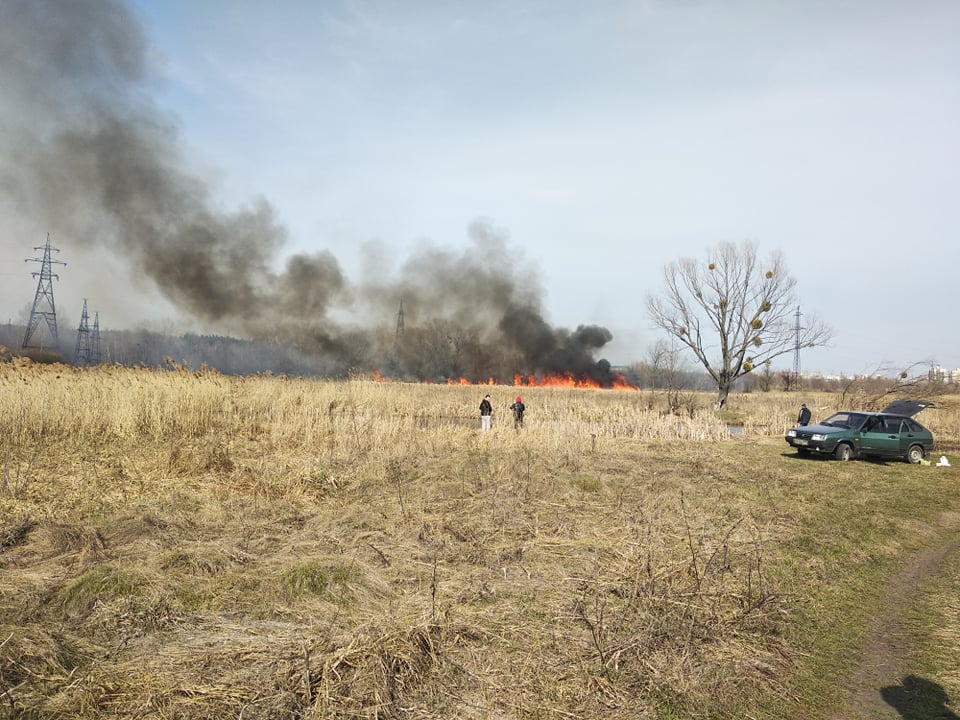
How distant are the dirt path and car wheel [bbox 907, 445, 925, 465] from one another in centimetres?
1578

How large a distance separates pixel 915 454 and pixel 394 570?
66.1 ft

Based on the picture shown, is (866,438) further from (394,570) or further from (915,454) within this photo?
(394,570)

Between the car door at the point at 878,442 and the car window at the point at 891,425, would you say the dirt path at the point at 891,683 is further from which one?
the car window at the point at 891,425

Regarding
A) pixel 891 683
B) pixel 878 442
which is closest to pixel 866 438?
pixel 878 442

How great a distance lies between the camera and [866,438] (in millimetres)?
19438

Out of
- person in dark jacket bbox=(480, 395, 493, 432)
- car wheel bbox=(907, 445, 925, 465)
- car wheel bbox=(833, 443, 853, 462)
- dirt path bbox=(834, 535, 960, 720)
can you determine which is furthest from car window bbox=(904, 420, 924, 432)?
dirt path bbox=(834, 535, 960, 720)

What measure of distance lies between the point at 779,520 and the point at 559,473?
424cm

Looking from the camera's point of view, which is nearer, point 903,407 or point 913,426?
point 913,426

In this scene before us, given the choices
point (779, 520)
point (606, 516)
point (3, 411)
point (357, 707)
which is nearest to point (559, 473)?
point (606, 516)

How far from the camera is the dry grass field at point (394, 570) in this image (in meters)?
4.19

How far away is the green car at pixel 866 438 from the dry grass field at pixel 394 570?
434cm

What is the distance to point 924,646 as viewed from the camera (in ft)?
18.3

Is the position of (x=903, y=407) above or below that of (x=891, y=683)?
above

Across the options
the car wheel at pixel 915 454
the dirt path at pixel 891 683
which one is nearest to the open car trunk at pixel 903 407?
the car wheel at pixel 915 454
